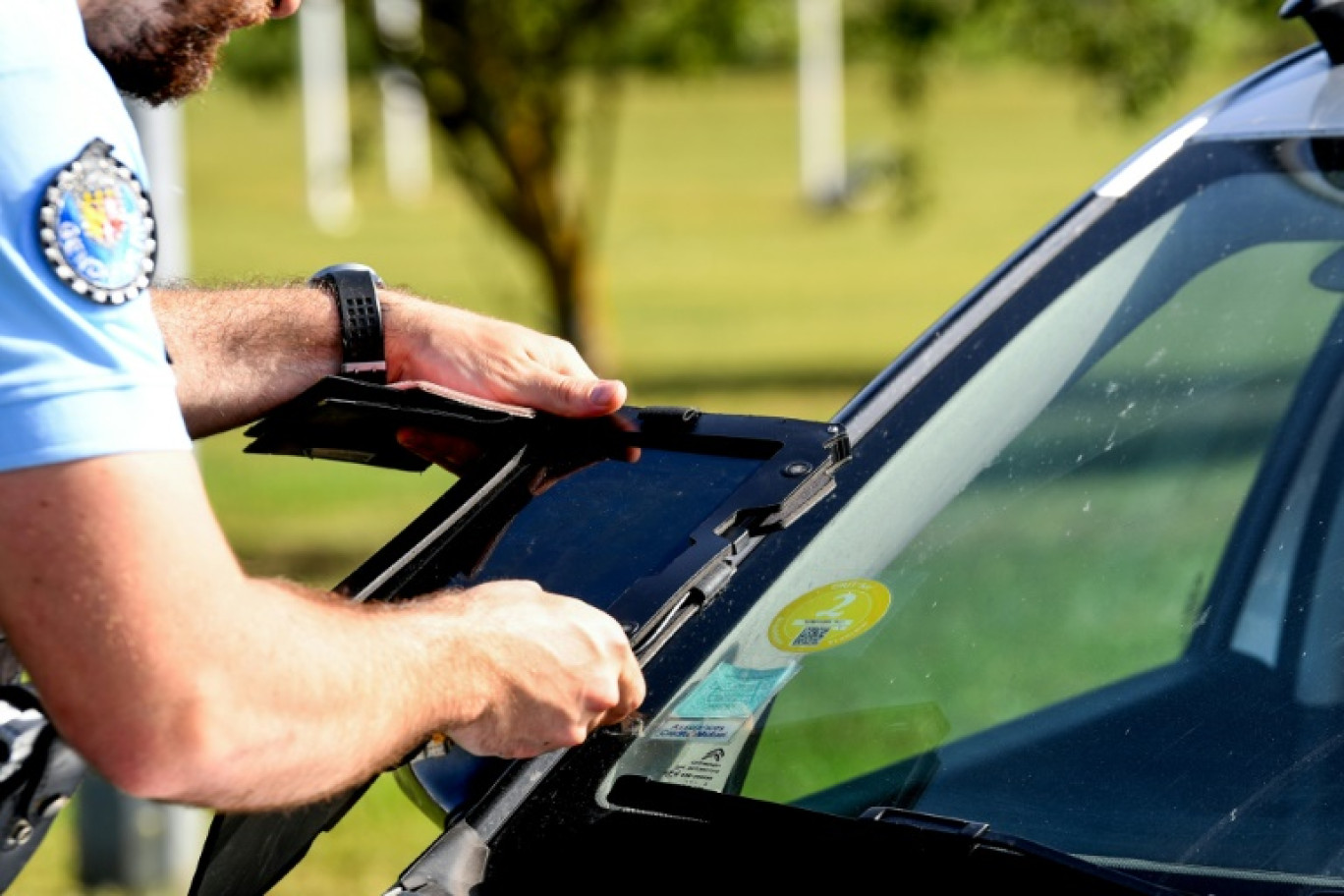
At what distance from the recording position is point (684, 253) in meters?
25.9

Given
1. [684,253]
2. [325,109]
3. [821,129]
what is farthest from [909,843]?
[325,109]

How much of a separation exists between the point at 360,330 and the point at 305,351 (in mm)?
61

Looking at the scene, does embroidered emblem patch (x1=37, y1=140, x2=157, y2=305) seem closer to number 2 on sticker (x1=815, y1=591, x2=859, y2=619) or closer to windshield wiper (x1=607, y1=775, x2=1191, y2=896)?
windshield wiper (x1=607, y1=775, x2=1191, y2=896)

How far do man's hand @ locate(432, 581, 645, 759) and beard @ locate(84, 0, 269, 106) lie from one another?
52cm

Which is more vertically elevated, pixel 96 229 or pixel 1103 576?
pixel 96 229

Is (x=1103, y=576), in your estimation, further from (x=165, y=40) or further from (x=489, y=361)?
(x=165, y=40)

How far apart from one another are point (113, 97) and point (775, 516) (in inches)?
25.7

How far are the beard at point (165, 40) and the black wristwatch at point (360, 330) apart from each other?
1.20 feet

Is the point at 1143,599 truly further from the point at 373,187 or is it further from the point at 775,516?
the point at 373,187

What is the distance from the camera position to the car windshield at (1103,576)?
1.86 meters

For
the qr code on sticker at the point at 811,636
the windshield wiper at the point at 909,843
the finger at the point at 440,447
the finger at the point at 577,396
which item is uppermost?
the finger at the point at 577,396

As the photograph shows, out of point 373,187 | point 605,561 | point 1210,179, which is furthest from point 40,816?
point 373,187

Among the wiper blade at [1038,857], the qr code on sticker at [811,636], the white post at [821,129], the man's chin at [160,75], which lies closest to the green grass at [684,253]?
the man's chin at [160,75]

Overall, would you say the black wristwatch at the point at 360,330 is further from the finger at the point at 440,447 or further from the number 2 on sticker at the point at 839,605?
the number 2 on sticker at the point at 839,605
